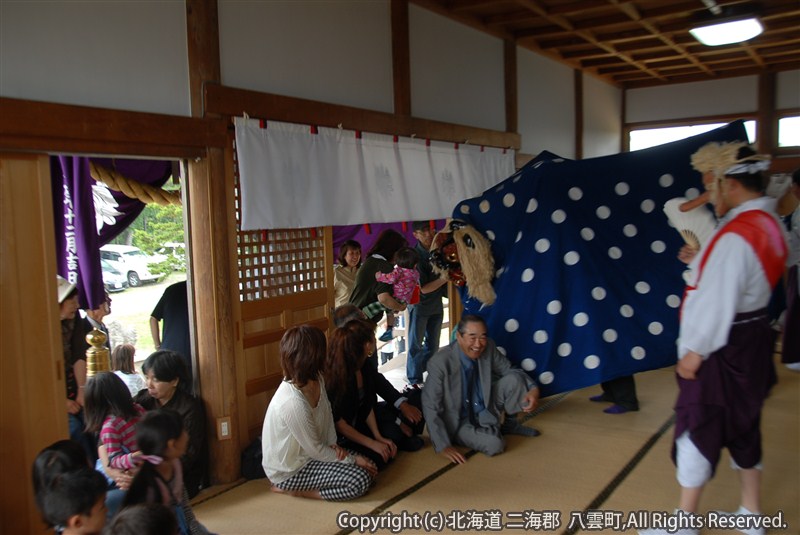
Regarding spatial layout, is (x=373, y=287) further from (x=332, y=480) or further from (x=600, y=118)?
(x=600, y=118)

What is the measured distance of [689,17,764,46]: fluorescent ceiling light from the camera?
16.3ft

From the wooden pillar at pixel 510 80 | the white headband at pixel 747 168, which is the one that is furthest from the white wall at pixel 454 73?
the white headband at pixel 747 168

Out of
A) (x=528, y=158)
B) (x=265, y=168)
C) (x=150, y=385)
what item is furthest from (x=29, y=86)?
(x=528, y=158)

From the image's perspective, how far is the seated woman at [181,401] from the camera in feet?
10.6

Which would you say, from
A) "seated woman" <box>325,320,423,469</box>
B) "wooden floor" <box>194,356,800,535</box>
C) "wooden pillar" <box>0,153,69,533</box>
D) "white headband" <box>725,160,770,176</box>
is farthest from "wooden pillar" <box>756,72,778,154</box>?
"wooden pillar" <box>0,153,69,533</box>

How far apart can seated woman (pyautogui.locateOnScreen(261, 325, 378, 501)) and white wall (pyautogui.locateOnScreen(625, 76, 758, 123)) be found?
687 centimetres

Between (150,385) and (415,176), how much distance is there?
251cm

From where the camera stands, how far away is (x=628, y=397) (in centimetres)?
432

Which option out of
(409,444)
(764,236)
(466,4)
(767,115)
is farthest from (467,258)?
(767,115)

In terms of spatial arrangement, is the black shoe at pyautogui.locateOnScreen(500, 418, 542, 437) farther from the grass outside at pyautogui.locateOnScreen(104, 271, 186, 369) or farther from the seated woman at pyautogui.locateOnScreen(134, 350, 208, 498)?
the grass outside at pyautogui.locateOnScreen(104, 271, 186, 369)

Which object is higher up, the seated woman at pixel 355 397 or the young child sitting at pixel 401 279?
the young child sitting at pixel 401 279

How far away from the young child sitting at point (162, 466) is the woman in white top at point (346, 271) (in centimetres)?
282

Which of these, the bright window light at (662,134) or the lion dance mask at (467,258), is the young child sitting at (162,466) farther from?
the bright window light at (662,134)

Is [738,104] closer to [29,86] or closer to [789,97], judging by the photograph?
[789,97]
